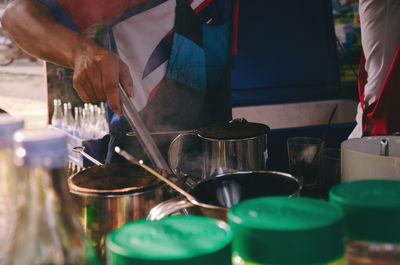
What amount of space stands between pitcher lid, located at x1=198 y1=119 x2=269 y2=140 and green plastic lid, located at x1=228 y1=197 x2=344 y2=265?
1.51 ft

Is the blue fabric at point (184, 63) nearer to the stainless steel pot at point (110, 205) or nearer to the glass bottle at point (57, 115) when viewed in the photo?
the stainless steel pot at point (110, 205)

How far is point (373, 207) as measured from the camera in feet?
1.35

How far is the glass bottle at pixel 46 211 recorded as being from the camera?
38 centimetres

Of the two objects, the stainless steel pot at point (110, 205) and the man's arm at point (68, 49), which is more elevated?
the man's arm at point (68, 49)

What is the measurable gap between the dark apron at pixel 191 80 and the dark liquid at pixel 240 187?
39.0 inches

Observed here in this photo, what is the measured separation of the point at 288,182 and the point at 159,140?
556 millimetres

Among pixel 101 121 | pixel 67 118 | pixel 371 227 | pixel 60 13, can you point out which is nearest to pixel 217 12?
pixel 60 13

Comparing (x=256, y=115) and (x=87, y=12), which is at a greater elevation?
(x=87, y=12)

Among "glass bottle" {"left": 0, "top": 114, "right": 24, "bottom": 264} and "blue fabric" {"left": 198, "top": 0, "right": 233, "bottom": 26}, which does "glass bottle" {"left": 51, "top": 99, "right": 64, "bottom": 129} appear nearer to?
"blue fabric" {"left": 198, "top": 0, "right": 233, "bottom": 26}

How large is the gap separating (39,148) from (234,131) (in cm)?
58

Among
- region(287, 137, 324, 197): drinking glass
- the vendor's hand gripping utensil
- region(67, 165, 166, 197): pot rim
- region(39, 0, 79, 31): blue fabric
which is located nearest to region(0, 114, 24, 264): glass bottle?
region(67, 165, 166, 197): pot rim

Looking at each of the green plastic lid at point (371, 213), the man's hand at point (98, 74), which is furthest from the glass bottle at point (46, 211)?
the man's hand at point (98, 74)

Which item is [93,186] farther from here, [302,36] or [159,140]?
[302,36]

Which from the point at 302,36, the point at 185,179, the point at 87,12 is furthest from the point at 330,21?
the point at 185,179
